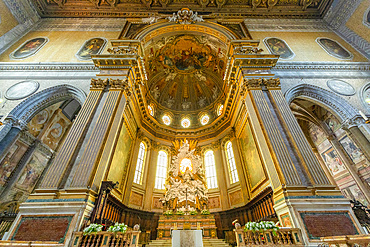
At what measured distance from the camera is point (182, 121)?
18312 millimetres

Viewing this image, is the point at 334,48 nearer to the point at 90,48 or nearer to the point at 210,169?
the point at 210,169

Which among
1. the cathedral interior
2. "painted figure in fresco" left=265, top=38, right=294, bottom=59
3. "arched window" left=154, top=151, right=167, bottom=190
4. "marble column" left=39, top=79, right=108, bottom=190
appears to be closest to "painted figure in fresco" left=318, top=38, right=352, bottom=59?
the cathedral interior

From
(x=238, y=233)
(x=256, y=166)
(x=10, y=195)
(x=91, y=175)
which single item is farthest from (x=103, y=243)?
(x=10, y=195)

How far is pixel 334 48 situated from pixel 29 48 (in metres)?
23.1

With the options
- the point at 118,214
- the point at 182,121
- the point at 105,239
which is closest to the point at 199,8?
the point at 182,121

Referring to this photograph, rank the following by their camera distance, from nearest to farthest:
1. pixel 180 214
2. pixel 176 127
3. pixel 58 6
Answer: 1. pixel 180 214
2. pixel 58 6
3. pixel 176 127

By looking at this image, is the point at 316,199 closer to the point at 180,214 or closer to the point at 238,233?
the point at 238,233

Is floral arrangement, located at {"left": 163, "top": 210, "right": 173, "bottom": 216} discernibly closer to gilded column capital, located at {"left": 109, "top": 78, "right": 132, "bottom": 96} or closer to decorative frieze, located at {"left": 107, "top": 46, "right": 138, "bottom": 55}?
Answer: gilded column capital, located at {"left": 109, "top": 78, "right": 132, "bottom": 96}

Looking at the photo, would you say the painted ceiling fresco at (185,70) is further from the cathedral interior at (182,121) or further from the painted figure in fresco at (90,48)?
the painted figure in fresco at (90,48)

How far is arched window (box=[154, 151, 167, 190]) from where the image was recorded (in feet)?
46.4

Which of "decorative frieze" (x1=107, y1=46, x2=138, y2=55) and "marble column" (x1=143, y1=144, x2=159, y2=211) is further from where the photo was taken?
"marble column" (x1=143, y1=144, x2=159, y2=211)

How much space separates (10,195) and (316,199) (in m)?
16.8

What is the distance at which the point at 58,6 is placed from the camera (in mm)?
15617

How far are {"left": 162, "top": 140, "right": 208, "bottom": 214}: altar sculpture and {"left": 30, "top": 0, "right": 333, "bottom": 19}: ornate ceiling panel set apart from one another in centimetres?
1290
